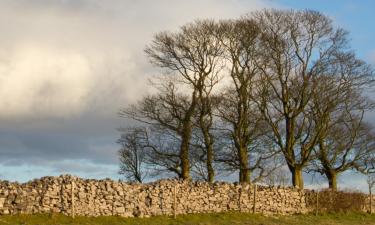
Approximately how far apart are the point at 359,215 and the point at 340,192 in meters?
1.94

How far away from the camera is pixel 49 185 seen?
1120 inches

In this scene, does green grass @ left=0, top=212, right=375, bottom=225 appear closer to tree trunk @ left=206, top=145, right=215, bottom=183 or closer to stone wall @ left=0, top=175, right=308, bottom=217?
stone wall @ left=0, top=175, right=308, bottom=217

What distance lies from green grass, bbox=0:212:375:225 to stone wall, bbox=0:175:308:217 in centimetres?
54

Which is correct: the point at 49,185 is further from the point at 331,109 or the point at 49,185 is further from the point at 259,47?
the point at 331,109

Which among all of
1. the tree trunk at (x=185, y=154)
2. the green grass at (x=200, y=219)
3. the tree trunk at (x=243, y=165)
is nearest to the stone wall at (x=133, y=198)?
the green grass at (x=200, y=219)

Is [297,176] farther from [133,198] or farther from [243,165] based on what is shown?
[133,198]

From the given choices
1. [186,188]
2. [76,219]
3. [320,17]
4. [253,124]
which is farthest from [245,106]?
[76,219]

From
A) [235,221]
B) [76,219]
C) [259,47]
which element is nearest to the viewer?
[76,219]

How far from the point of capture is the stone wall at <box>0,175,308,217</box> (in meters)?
27.4

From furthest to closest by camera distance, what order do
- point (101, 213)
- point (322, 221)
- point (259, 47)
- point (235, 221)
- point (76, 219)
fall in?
point (259, 47), point (322, 221), point (235, 221), point (101, 213), point (76, 219)

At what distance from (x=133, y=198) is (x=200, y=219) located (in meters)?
3.66

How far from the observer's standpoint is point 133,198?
31.5 meters

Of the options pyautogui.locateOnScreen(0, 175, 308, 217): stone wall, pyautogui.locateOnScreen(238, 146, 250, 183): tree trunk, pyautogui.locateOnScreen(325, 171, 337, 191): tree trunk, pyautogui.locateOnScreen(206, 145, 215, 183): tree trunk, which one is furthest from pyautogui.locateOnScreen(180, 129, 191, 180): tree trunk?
pyautogui.locateOnScreen(325, 171, 337, 191): tree trunk

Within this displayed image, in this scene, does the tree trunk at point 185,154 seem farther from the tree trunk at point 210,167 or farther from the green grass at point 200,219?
the green grass at point 200,219
